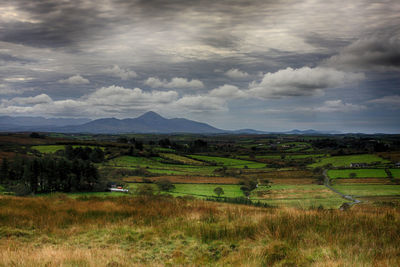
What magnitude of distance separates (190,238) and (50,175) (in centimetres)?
4302

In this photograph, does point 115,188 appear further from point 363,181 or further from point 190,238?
point 363,181

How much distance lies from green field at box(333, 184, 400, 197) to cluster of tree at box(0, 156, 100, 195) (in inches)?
2114

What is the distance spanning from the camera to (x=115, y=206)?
1309cm

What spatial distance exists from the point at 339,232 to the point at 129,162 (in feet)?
305

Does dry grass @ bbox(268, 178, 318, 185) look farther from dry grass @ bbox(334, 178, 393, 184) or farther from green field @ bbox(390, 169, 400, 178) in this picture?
green field @ bbox(390, 169, 400, 178)

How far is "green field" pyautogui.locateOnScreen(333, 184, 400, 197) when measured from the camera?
52806mm

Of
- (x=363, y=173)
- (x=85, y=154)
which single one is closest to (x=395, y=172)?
(x=363, y=173)

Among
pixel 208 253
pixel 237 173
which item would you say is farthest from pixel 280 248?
pixel 237 173

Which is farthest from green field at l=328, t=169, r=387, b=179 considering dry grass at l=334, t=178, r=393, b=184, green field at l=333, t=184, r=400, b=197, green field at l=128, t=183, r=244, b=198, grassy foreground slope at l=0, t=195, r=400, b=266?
grassy foreground slope at l=0, t=195, r=400, b=266

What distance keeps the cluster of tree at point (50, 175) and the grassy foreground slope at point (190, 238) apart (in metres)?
35.1

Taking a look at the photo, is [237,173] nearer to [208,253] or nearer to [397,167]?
[397,167]

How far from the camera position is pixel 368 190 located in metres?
56.8

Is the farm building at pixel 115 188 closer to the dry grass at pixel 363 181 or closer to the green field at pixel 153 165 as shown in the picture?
the green field at pixel 153 165

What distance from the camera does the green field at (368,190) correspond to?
173 ft
